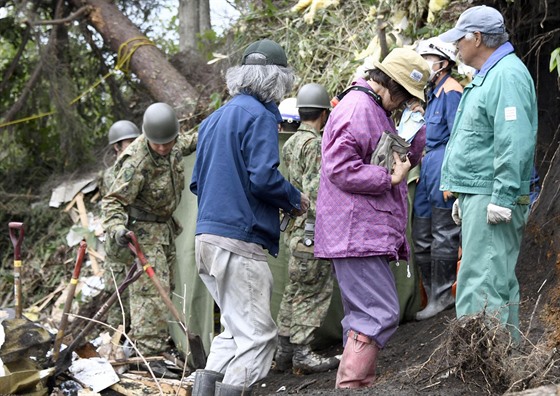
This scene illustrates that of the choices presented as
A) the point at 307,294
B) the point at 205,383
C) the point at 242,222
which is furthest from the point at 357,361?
the point at 307,294

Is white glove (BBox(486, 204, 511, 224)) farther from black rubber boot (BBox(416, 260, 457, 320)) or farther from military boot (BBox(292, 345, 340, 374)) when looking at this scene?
military boot (BBox(292, 345, 340, 374))

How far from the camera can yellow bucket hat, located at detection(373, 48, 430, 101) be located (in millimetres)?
4414

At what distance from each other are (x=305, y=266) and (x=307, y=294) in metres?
0.21

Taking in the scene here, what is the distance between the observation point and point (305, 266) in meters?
5.95

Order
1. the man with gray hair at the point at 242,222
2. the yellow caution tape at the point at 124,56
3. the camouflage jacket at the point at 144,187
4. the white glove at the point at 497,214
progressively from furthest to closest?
the yellow caution tape at the point at 124,56 < the camouflage jacket at the point at 144,187 < the man with gray hair at the point at 242,222 < the white glove at the point at 497,214

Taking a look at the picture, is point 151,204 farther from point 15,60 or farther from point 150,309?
point 15,60

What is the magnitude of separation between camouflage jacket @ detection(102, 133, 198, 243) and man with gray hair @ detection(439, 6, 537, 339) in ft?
8.10

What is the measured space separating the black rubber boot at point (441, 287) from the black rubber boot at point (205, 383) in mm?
2186

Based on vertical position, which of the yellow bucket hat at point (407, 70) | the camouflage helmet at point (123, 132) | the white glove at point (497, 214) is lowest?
the white glove at point (497, 214)

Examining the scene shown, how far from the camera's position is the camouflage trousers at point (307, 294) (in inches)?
235

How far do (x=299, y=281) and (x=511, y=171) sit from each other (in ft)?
6.92

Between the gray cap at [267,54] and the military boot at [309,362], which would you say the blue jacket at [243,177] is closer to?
the gray cap at [267,54]

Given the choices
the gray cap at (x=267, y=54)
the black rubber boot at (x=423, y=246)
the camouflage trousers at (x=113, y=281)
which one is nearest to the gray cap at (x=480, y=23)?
the gray cap at (x=267, y=54)

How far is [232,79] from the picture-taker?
183 inches
